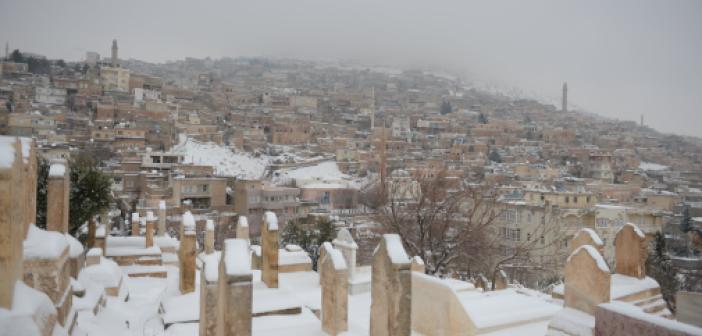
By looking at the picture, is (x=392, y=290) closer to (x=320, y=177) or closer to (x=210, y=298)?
(x=210, y=298)

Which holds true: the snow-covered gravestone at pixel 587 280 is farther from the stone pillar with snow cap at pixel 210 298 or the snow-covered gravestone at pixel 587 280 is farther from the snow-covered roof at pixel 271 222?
the snow-covered roof at pixel 271 222

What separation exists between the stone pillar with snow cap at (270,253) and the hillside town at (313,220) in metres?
0.04

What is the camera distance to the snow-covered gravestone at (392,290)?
4.86 m

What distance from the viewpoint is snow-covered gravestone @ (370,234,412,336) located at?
4859 mm

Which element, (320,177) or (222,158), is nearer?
(320,177)

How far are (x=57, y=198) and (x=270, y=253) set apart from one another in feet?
14.8

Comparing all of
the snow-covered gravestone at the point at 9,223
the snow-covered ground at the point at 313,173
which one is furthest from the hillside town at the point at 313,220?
the snow-covered ground at the point at 313,173

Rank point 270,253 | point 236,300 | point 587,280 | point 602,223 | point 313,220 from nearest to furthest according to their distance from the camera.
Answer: point 236,300
point 587,280
point 270,253
point 602,223
point 313,220

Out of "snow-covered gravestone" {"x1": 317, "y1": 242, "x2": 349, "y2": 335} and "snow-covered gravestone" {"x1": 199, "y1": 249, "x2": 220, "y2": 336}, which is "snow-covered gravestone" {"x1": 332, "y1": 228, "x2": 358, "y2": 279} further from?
"snow-covered gravestone" {"x1": 199, "y1": 249, "x2": 220, "y2": 336}

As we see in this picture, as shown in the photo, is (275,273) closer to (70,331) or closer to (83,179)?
(70,331)

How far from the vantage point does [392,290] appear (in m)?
4.92

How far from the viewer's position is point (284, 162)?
63469mm

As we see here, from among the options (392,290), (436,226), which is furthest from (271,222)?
(436,226)

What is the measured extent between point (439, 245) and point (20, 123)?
193 feet
